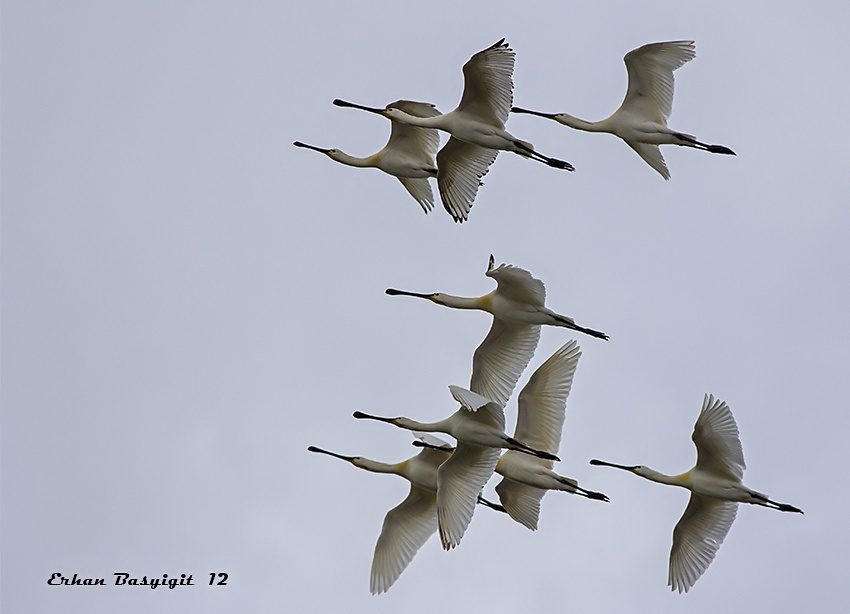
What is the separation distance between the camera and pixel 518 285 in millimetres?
23062

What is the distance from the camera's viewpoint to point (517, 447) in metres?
21.9

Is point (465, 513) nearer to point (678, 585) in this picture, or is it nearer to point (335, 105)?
point (678, 585)

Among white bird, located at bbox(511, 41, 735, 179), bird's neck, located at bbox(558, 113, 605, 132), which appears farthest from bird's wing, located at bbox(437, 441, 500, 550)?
bird's neck, located at bbox(558, 113, 605, 132)

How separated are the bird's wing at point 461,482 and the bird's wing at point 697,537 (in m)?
2.90

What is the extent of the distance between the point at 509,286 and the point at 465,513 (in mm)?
3259

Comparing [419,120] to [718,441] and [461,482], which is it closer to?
[461,482]

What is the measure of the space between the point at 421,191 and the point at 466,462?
5.71 meters

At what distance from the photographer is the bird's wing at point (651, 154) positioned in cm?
2386

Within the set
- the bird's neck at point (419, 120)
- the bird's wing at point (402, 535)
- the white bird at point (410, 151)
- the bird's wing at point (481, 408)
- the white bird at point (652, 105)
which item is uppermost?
the white bird at point (652, 105)

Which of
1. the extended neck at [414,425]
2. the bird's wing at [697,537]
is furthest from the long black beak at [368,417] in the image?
the bird's wing at [697,537]

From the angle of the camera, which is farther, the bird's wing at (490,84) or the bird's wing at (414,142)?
the bird's wing at (414,142)

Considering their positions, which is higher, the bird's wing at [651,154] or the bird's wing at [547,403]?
the bird's wing at [651,154]

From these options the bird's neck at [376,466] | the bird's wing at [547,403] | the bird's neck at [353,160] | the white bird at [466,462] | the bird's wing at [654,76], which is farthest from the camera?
the bird's neck at [353,160]

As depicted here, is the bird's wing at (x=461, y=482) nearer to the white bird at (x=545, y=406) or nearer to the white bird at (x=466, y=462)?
the white bird at (x=466, y=462)
